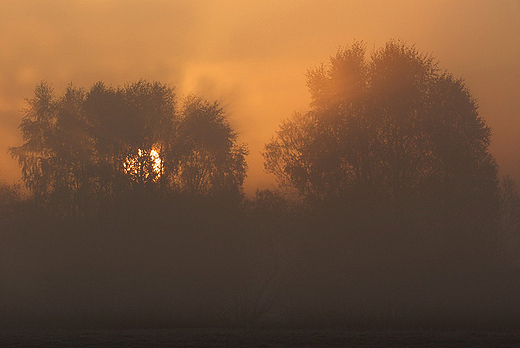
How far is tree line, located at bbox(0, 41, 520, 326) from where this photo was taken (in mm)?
31031

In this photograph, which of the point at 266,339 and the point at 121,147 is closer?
the point at 266,339

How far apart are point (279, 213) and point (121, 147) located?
1116 cm

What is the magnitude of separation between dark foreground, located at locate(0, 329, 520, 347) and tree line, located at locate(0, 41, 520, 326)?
6351 millimetres

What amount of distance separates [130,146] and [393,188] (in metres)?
16.7

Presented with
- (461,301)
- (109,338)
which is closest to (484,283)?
(461,301)

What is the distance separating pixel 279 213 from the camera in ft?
116

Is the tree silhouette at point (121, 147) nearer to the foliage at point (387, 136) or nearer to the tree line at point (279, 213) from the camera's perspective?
the tree line at point (279, 213)

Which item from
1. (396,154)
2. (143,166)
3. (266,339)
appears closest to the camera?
(266,339)

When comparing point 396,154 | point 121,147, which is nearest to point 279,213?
point 396,154

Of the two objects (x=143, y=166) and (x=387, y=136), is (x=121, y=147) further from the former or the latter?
(x=387, y=136)

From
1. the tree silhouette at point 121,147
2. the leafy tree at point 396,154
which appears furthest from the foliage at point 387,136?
the tree silhouette at point 121,147

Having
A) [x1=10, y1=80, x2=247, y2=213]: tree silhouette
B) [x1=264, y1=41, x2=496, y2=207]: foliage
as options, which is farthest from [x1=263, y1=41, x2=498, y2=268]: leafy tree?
[x1=10, y1=80, x2=247, y2=213]: tree silhouette

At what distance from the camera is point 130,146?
127 ft

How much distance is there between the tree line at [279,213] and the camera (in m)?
31.0
